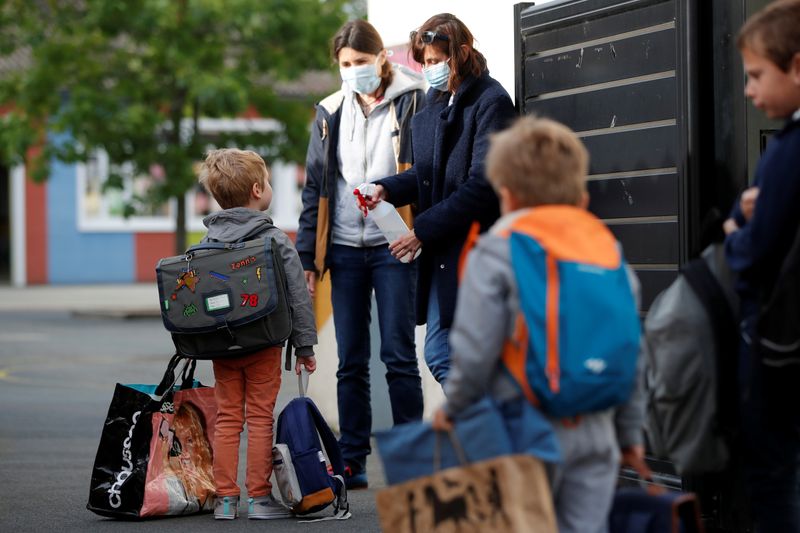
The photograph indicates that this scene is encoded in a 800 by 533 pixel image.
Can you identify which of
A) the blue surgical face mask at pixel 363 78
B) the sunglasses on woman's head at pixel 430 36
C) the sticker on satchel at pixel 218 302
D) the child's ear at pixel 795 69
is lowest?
the sticker on satchel at pixel 218 302

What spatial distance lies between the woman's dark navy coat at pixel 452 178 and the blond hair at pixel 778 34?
1.89m

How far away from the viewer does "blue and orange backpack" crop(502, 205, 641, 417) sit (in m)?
3.21

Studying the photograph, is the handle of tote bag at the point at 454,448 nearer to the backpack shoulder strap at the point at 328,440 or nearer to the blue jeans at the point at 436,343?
the blue jeans at the point at 436,343

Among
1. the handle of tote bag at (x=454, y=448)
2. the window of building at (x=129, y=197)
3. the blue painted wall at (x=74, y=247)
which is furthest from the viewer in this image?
the window of building at (x=129, y=197)

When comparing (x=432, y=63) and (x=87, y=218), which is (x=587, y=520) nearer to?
(x=432, y=63)

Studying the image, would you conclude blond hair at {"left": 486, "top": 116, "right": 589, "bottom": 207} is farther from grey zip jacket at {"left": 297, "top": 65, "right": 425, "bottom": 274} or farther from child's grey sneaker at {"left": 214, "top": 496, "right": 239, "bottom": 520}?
grey zip jacket at {"left": 297, "top": 65, "right": 425, "bottom": 274}

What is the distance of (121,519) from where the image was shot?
5.75m

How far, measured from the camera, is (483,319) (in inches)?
127

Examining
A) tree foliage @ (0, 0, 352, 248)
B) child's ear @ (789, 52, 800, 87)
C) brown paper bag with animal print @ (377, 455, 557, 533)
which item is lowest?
brown paper bag with animal print @ (377, 455, 557, 533)

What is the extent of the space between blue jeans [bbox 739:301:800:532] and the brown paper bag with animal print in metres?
0.70

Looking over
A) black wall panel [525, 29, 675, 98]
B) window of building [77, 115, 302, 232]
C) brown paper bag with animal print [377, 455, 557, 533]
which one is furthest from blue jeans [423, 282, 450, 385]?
window of building [77, 115, 302, 232]

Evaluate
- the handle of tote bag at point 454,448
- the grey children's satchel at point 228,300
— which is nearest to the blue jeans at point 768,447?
the handle of tote bag at point 454,448

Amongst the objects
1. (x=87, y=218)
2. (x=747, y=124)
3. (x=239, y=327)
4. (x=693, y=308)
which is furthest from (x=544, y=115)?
(x=87, y=218)

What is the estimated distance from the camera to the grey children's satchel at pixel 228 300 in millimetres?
5441
